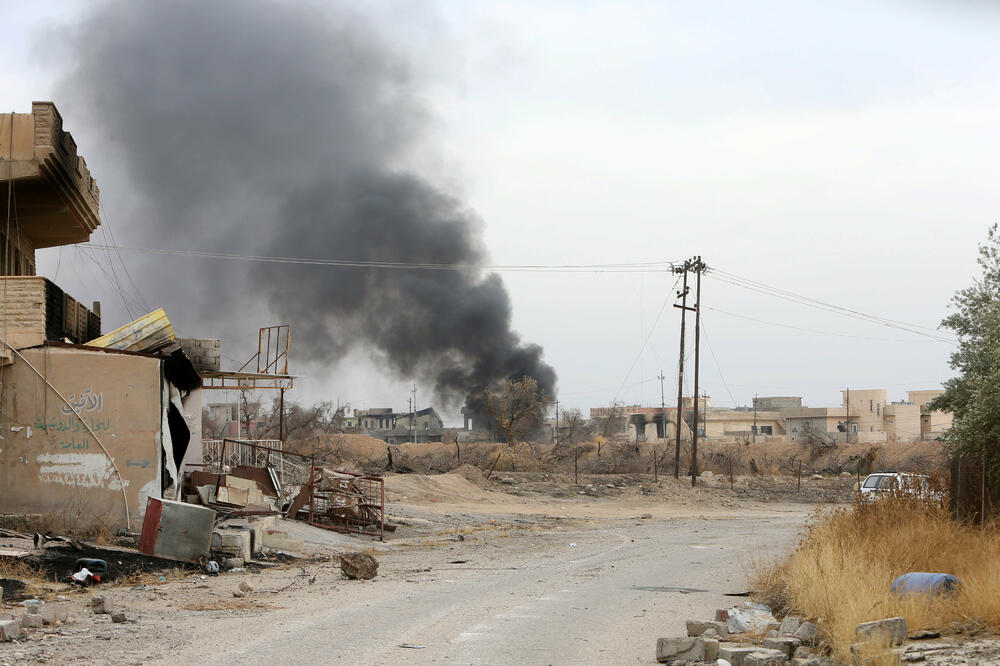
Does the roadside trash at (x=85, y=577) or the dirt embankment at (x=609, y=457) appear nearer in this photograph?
the roadside trash at (x=85, y=577)

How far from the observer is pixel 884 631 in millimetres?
6699

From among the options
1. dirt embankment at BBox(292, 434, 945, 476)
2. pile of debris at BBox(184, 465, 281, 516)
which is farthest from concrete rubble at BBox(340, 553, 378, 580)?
dirt embankment at BBox(292, 434, 945, 476)

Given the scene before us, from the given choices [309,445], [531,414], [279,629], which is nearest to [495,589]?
[279,629]

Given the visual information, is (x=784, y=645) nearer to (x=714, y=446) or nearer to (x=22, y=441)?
(x=22, y=441)

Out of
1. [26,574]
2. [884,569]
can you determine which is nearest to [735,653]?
[884,569]

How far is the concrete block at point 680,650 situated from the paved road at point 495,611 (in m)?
0.18

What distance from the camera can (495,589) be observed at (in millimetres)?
12180

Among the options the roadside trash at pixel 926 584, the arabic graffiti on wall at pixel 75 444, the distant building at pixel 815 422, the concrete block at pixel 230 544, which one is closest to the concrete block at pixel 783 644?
the roadside trash at pixel 926 584

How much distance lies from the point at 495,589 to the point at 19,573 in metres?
5.82

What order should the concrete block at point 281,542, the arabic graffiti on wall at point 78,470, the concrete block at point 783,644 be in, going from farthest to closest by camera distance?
the concrete block at point 281,542, the arabic graffiti on wall at point 78,470, the concrete block at point 783,644

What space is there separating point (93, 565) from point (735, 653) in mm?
8782

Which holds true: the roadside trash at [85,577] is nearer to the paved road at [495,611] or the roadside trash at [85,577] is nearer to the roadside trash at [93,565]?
the roadside trash at [93,565]

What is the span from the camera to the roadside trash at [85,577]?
11578 millimetres

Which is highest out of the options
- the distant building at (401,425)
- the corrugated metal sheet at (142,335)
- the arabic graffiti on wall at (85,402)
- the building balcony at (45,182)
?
the building balcony at (45,182)
